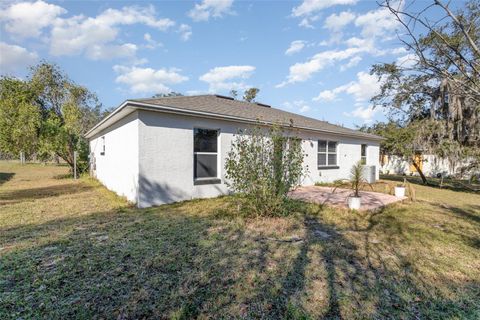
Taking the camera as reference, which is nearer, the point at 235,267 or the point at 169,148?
the point at 235,267

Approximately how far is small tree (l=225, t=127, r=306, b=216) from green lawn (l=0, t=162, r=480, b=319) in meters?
0.52

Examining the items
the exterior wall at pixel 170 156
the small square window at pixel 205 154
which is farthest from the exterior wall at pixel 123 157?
the small square window at pixel 205 154

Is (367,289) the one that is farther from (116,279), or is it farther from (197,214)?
(197,214)

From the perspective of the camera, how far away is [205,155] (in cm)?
787

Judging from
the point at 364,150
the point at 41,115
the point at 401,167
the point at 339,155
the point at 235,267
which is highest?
the point at 41,115

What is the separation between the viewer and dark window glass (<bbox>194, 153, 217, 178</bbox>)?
7.74m

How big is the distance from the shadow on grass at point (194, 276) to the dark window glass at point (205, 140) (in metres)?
3.48

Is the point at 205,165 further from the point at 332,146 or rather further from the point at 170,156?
the point at 332,146

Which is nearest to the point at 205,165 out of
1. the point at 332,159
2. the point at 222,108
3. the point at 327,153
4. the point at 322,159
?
the point at 222,108

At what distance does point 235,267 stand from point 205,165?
195 inches

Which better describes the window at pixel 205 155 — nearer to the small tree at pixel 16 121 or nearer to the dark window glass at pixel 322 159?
the dark window glass at pixel 322 159

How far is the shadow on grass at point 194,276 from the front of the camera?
2.38 m

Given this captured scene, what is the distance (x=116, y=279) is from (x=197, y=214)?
124 inches

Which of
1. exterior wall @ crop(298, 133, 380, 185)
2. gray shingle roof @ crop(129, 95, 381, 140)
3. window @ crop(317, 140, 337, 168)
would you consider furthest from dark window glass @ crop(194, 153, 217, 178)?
window @ crop(317, 140, 337, 168)
